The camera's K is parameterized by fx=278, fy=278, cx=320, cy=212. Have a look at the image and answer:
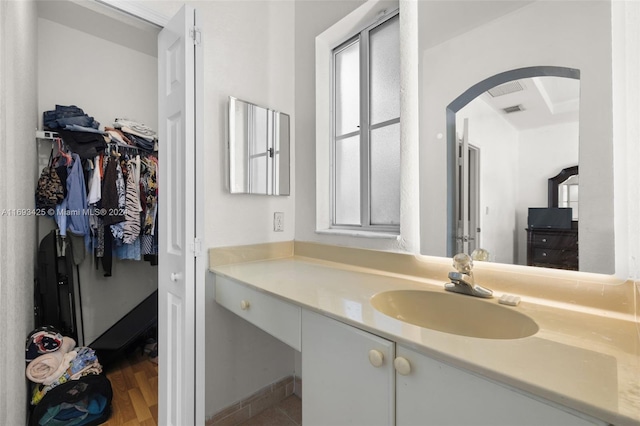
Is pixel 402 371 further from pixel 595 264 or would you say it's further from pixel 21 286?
pixel 21 286

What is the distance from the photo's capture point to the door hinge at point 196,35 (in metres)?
1.19

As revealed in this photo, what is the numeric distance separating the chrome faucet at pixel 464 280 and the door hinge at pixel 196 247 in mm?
1024

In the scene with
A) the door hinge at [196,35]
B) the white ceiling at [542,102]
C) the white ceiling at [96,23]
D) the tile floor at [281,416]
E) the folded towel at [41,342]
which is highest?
the white ceiling at [96,23]

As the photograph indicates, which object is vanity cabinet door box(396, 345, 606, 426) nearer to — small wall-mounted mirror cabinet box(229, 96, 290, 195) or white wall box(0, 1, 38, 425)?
small wall-mounted mirror cabinet box(229, 96, 290, 195)

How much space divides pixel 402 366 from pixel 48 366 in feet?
6.95

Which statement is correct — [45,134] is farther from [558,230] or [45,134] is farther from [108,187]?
[558,230]

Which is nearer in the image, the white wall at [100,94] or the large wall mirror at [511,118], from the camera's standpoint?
the large wall mirror at [511,118]

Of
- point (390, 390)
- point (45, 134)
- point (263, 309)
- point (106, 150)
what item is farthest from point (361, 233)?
point (45, 134)

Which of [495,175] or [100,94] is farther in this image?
[100,94]

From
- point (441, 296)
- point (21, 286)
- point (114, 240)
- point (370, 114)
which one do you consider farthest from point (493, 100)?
point (114, 240)

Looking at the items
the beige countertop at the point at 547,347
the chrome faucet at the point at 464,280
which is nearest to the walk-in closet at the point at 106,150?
the beige countertop at the point at 547,347

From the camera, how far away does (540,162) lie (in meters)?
1.00

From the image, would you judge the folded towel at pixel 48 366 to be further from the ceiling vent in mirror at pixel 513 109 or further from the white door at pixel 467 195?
the ceiling vent in mirror at pixel 513 109

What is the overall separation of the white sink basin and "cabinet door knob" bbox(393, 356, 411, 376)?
0.30 metres
